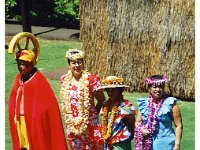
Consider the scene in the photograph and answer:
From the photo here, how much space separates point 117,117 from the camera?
8695 mm

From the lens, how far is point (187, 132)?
460 inches

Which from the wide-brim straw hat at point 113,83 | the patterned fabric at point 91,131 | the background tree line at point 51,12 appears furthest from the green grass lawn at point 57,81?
the wide-brim straw hat at point 113,83

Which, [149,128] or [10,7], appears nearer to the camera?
[149,128]

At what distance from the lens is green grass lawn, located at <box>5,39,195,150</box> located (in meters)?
11.4

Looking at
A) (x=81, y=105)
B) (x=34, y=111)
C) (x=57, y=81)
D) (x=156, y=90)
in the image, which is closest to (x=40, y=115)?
(x=34, y=111)

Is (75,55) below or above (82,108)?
above

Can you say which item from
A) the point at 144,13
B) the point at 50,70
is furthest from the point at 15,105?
the point at 50,70

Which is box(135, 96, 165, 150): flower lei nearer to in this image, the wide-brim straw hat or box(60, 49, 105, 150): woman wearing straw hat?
the wide-brim straw hat

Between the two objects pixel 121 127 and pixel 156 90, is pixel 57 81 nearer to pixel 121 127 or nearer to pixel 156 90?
pixel 121 127

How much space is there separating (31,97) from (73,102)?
1.83 feet

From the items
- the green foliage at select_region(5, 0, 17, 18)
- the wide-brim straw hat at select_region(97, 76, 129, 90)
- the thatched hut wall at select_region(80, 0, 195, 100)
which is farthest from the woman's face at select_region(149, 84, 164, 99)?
the green foliage at select_region(5, 0, 17, 18)

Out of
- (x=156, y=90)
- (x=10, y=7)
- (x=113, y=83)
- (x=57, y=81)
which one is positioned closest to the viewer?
(x=156, y=90)

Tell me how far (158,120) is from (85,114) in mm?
969

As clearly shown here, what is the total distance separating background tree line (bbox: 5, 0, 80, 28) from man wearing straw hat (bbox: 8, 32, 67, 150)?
1405cm
